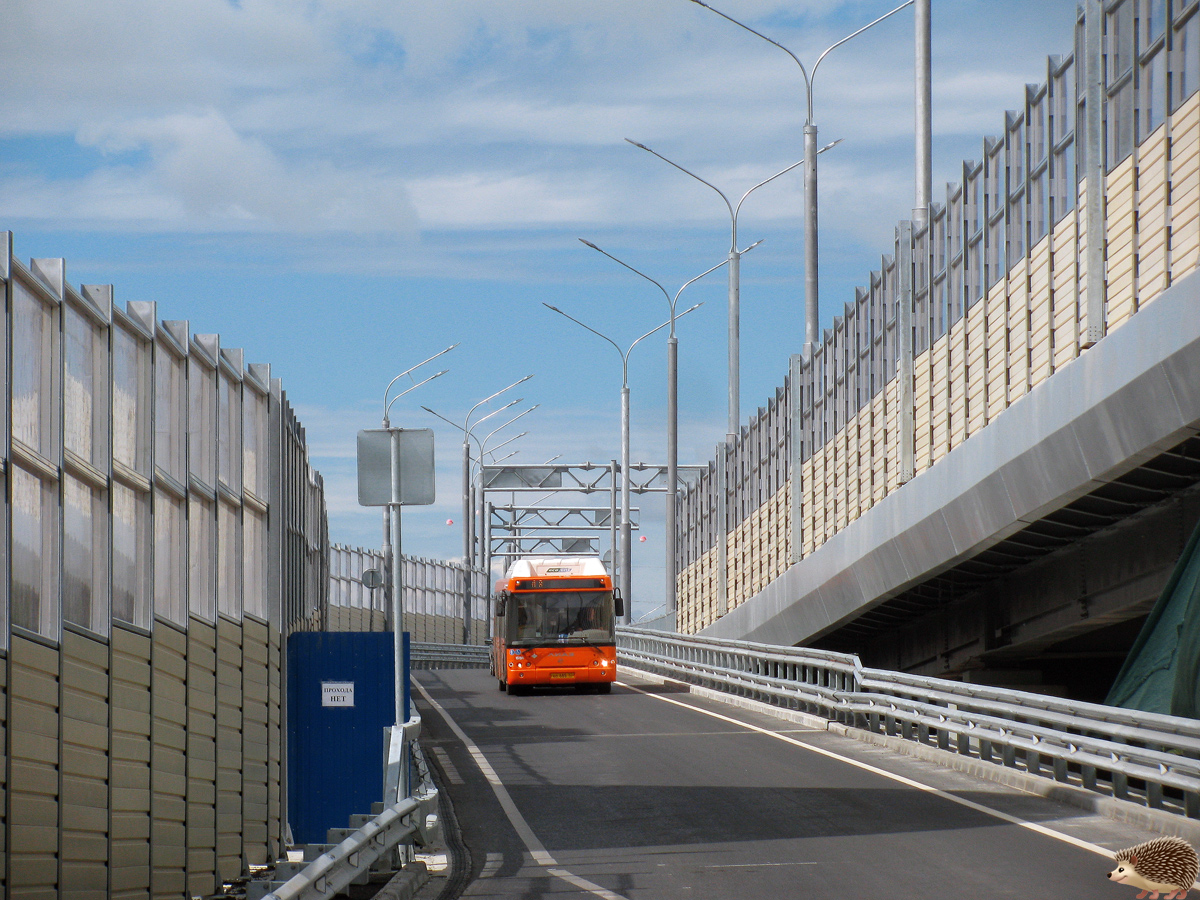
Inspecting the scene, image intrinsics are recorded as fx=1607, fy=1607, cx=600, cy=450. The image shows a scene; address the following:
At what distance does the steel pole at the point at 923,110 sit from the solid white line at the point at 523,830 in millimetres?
12649

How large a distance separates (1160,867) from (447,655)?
5094 centimetres

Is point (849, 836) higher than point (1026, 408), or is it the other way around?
point (1026, 408)

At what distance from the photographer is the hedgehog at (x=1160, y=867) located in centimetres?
734

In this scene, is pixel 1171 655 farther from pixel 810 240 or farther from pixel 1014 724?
pixel 810 240

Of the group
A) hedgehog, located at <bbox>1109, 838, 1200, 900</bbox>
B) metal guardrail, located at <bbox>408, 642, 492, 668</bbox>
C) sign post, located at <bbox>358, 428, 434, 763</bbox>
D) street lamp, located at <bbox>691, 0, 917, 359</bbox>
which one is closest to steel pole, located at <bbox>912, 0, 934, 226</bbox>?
street lamp, located at <bbox>691, 0, 917, 359</bbox>

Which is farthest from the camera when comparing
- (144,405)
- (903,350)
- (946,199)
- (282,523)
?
(903,350)

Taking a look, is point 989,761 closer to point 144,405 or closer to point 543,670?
point 144,405

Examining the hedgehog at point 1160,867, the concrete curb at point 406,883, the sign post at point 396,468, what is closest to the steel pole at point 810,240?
the sign post at point 396,468

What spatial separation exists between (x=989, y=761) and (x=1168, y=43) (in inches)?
331

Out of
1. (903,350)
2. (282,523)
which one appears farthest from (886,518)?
(282,523)

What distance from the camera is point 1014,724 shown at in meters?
16.6

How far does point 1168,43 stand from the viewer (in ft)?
60.4

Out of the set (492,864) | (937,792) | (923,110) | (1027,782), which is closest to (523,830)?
(492,864)

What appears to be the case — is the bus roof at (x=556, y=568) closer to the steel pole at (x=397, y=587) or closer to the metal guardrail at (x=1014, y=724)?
the metal guardrail at (x=1014, y=724)
